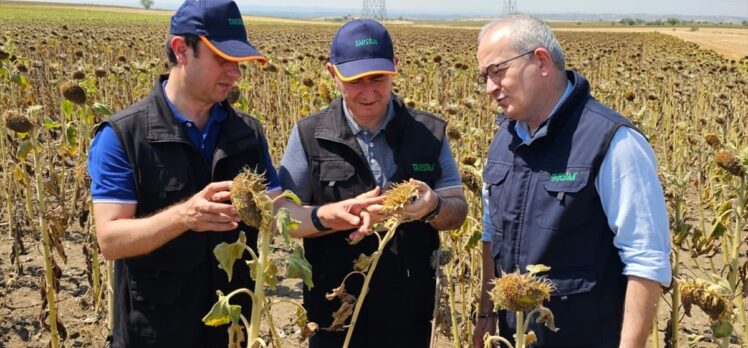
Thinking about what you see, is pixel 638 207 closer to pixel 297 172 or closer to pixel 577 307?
pixel 577 307

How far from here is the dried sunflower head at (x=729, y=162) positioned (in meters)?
3.52

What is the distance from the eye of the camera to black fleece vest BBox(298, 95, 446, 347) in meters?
2.73

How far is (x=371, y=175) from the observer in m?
2.72

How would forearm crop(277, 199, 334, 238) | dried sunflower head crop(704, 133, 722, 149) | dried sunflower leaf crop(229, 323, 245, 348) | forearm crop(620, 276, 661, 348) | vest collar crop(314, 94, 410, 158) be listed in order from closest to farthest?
dried sunflower leaf crop(229, 323, 245, 348) → forearm crop(620, 276, 661, 348) → forearm crop(277, 199, 334, 238) → vest collar crop(314, 94, 410, 158) → dried sunflower head crop(704, 133, 722, 149)

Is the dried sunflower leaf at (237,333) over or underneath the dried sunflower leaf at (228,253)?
underneath

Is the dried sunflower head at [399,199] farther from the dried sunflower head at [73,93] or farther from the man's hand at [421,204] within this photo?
the dried sunflower head at [73,93]

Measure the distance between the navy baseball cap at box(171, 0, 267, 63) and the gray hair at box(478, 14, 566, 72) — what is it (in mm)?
869

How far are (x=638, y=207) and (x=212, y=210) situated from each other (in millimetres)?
1267

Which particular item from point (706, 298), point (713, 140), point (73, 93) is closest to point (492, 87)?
point (706, 298)

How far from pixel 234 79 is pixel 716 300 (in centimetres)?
176

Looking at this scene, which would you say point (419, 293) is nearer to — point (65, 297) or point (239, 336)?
point (239, 336)

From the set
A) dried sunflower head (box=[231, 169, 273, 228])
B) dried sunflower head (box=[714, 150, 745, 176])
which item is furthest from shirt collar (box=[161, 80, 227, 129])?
dried sunflower head (box=[714, 150, 745, 176])

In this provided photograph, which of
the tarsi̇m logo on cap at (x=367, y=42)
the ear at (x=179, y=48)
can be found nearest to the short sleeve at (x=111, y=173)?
the ear at (x=179, y=48)

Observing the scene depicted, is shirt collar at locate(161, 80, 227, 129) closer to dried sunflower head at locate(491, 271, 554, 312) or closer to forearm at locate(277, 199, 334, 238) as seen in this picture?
forearm at locate(277, 199, 334, 238)
